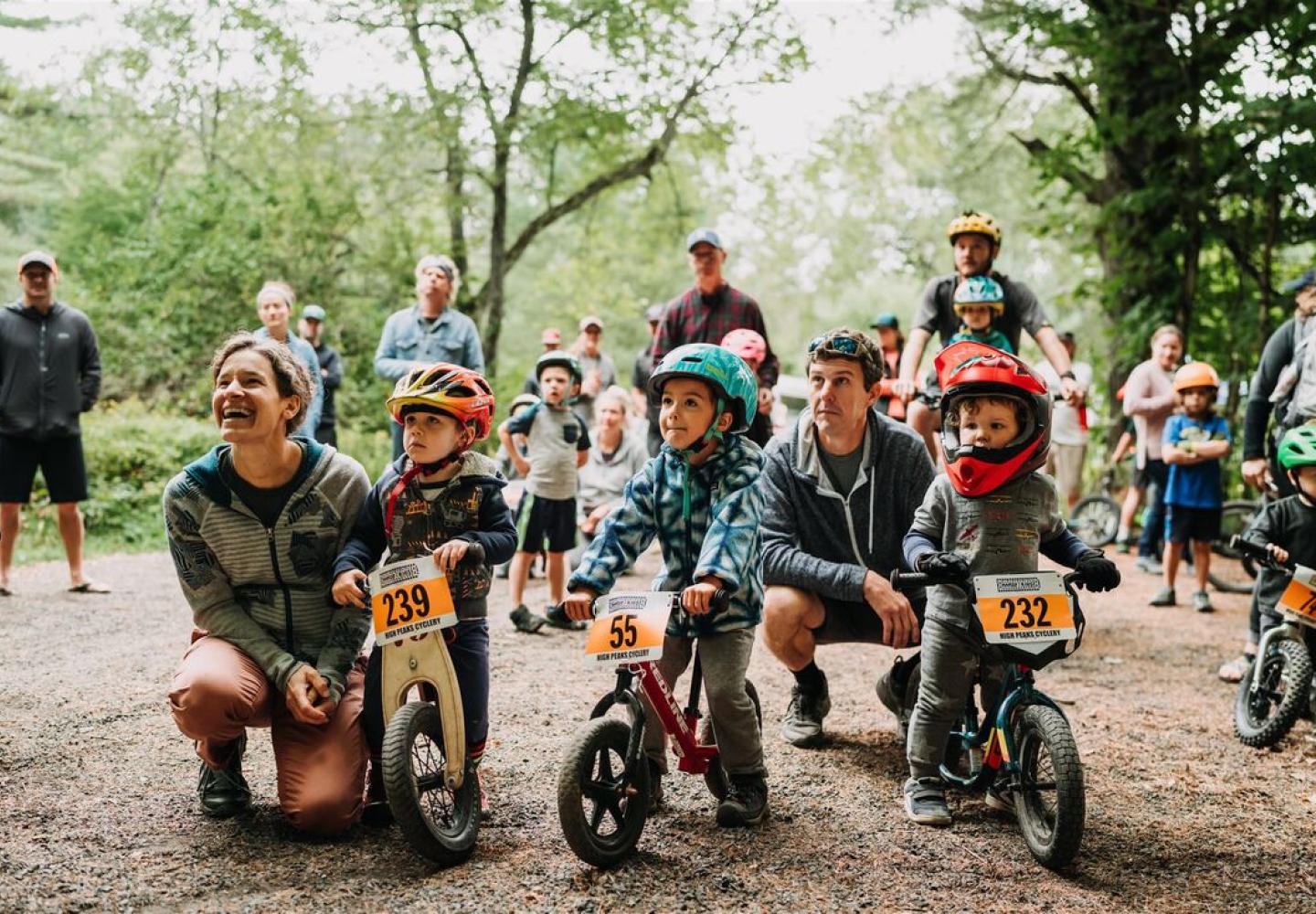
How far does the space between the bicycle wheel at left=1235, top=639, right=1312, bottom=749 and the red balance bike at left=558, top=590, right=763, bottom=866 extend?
288cm

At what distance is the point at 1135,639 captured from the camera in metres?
7.10

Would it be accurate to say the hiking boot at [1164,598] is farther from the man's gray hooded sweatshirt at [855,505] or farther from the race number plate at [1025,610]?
the race number plate at [1025,610]

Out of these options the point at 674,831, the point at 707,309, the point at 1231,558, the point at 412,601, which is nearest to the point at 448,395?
the point at 412,601

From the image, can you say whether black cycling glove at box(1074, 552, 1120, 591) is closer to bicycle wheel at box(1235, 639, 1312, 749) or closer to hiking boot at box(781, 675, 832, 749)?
hiking boot at box(781, 675, 832, 749)

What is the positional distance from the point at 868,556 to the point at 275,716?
224 centimetres

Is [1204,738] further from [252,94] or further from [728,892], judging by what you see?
[252,94]

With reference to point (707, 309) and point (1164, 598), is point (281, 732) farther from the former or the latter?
point (1164, 598)

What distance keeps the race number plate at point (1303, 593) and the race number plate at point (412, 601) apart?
3.59 m

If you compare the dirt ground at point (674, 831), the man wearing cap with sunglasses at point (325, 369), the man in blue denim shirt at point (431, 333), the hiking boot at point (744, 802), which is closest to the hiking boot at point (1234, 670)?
the dirt ground at point (674, 831)

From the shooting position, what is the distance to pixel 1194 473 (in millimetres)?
7973

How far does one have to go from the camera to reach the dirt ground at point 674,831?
2988 mm

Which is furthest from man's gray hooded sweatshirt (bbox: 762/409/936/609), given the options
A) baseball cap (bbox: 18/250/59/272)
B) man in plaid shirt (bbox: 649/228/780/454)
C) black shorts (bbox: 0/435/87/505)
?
baseball cap (bbox: 18/250/59/272)

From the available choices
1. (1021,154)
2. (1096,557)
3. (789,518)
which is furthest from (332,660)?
(1021,154)

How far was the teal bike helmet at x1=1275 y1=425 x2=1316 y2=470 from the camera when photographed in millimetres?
4828
